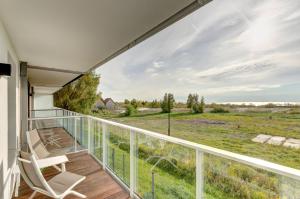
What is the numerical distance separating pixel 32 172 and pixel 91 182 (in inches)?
45.3

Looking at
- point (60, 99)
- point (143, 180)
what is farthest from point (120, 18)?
point (60, 99)

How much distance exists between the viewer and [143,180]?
2.68 metres

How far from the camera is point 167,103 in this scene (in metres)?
20.7

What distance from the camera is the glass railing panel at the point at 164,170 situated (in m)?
1.99

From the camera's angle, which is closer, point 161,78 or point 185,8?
point 185,8

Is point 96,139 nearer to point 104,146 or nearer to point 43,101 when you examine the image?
point 104,146

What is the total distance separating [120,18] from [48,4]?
69cm

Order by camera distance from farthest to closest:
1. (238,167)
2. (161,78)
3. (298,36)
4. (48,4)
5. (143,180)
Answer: (161,78) → (298,36) → (143,180) → (48,4) → (238,167)

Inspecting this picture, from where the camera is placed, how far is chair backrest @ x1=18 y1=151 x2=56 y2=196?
2184 millimetres

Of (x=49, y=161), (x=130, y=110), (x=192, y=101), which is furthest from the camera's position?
(x=130, y=110)

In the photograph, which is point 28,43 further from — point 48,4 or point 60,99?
point 60,99

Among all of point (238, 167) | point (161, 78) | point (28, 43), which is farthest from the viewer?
point (161, 78)

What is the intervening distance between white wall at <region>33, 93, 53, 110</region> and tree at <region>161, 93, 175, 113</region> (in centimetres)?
1116

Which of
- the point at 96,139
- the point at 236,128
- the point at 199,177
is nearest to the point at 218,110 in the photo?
the point at 236,128
